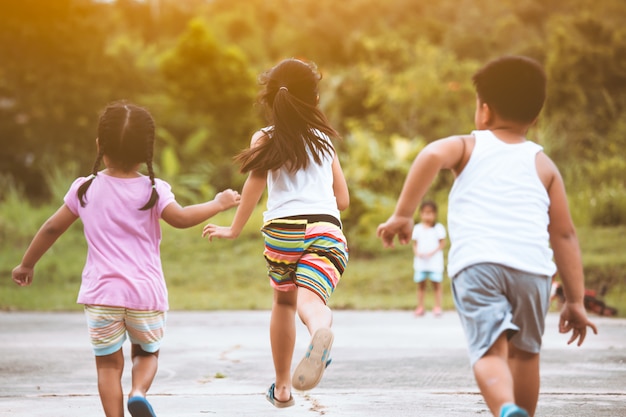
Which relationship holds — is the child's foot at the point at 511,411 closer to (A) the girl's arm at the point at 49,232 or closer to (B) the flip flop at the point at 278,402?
(B) the flip flop at the point at 278,402

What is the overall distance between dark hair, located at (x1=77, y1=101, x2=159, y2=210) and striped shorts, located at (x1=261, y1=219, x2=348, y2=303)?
2.39ft

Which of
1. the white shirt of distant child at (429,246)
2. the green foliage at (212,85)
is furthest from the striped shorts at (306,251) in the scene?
the green foliage at (212,85)

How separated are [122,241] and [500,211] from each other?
5.08 ft

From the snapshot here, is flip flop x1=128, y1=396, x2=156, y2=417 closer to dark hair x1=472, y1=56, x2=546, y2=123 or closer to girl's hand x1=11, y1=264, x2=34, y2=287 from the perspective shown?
girl's hand x1=11, y1=264, x2=34, y2=287

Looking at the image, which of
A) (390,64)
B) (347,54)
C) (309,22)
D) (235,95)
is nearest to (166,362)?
(390,64)

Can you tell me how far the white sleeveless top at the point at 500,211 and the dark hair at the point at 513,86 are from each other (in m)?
0.13

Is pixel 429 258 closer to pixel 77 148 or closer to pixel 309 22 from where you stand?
pixel 77 148

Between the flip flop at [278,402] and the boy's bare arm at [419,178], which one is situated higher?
the boy's bare arm at [419,178]

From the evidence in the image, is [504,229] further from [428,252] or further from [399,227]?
[428,252]

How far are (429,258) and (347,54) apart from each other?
151 ft

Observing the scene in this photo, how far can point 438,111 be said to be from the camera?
2855 centimetres

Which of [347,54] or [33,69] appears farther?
[347,54]

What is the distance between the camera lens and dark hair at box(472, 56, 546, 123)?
3.67m

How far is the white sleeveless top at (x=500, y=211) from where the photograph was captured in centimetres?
351
